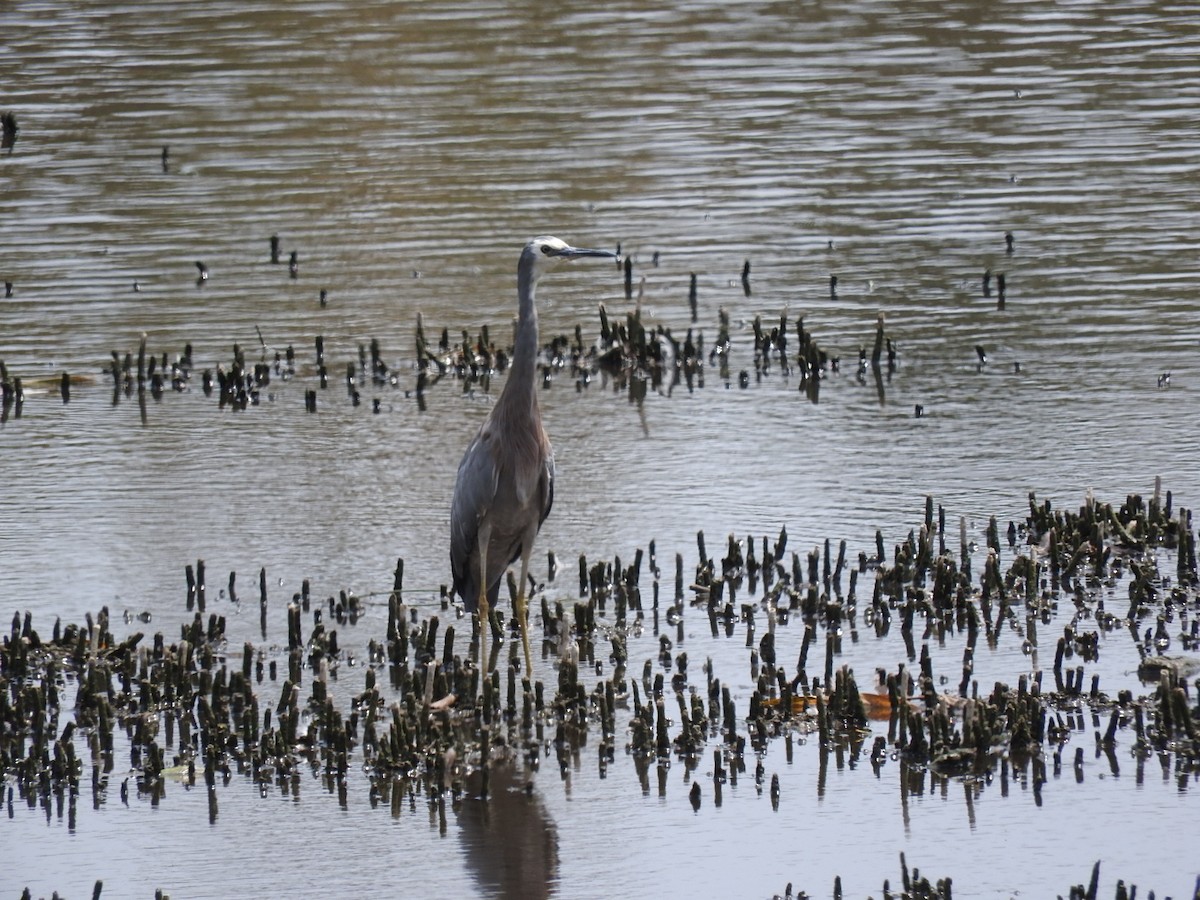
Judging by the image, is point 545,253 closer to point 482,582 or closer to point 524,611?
point 482,582

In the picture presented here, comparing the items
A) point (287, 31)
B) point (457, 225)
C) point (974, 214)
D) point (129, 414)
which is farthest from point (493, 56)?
point (129, 414)

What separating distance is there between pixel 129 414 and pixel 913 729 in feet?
27.8

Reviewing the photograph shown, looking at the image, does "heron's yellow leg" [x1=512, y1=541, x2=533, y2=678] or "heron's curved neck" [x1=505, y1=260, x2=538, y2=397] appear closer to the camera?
"heron's yellow leg" [x1=512, y1=541, x2=533, y2=678]

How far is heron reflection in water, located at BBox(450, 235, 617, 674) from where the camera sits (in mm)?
10227

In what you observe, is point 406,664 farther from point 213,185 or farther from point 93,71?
point 93,71

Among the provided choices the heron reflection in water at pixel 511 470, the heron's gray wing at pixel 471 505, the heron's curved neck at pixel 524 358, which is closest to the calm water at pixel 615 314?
the heron's gray wing at pixel 471 505

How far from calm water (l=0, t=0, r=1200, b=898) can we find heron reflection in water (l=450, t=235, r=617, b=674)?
0.67 meters

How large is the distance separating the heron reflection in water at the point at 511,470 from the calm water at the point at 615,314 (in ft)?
2.21

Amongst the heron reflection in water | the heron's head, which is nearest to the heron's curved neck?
the heron reflection in water

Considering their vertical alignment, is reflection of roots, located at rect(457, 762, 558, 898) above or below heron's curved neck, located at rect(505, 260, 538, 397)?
below

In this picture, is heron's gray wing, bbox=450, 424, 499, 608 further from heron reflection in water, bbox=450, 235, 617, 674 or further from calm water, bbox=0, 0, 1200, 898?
calm water, bbox=0, 0, 1200, 898

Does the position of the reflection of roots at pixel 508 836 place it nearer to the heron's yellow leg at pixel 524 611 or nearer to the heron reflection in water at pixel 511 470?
the heron's yellow leg at pixel 524 611

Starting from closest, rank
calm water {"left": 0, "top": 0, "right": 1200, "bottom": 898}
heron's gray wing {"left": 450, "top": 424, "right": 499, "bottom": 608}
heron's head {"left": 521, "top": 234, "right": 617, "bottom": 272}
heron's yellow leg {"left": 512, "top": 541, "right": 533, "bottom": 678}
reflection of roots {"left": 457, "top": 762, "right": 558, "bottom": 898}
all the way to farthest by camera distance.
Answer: reflection of roots {"left": 457, "top": 762, "right": 558, "bottom": 898}
calm water {"left": 0, "top": 0, "right": 1200, "bottom": 898}
heron's yellow leg {"left": 512, "top": 541, "right": 533, "bottom": 678}
heron's gray wing {"left": 450, "top": 424, "right": 499, "bottom": 608}
heron's head {"left": 521, "top": 234, "right": 617, "bottom": 272}

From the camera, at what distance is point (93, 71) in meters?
30.4
